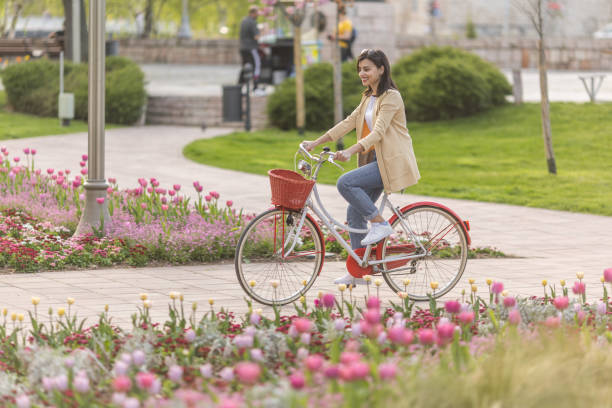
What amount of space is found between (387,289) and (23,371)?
3380 mm

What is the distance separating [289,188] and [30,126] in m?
16.6

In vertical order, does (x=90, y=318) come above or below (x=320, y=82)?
below

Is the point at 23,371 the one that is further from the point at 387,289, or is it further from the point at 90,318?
the point at 387,289

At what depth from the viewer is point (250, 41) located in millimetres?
26047

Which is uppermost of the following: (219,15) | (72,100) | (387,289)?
(219,15)

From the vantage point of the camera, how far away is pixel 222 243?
841 centimetres

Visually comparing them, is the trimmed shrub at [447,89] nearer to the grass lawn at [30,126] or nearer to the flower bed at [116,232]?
the grass lawn at [30,126]

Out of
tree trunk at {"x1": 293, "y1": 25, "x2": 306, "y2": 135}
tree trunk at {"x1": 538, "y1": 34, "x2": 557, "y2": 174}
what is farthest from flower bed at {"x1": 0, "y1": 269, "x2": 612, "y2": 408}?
tree trunk at {"x1": 293, "y1": 25, "x2": 306, "y2": 135}

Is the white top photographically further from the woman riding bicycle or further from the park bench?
the park bench

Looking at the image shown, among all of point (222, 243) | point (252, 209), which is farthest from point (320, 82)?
point (222, 243)

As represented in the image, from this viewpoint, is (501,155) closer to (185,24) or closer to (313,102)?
(313,102)

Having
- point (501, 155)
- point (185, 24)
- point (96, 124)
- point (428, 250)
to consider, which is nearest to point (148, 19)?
point (185, 24)

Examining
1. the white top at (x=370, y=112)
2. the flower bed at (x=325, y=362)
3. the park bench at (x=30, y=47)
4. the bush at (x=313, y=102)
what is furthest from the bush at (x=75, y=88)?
the flower bed at (x=325, y=362)

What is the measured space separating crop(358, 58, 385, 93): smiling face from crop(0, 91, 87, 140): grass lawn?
47.7ft
